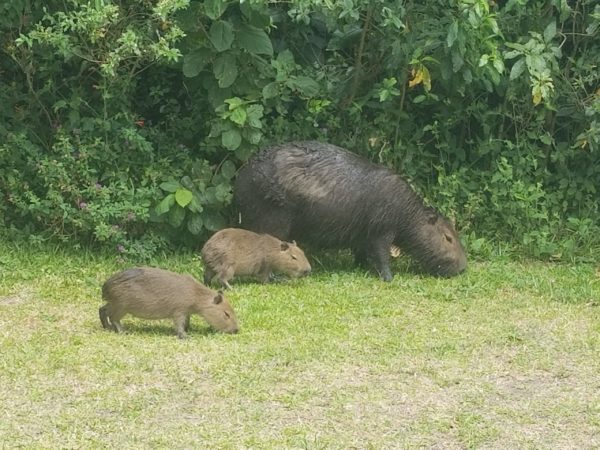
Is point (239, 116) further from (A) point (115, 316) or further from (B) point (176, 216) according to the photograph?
(A) point (115, 316)

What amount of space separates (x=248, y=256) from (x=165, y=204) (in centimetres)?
100

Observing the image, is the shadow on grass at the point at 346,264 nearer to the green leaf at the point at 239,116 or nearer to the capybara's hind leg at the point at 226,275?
the capybara's hind leg at the point at 226,275

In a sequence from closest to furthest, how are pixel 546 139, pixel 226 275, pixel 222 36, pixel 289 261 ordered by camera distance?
pixel 226 275, pixel 289 261, pixel 222 36, pixel 546 139

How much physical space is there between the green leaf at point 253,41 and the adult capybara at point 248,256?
59.6 inches

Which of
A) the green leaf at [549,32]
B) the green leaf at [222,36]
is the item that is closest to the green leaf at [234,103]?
the green leaf at [222,36]

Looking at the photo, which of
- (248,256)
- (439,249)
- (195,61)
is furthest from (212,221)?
(439,249)

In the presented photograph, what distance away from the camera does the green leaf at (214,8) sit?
27.0 feet

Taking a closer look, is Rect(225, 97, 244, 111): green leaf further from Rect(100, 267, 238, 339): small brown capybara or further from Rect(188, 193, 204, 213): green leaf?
Rect(100, 267, 238, 339): small brown capybara

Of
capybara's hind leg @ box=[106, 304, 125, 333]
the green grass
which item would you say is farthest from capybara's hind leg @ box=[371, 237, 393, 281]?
capybara's hind leg @ box=[106, 304, 125, 333]

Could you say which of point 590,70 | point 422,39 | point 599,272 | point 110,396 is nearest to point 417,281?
point 599,272

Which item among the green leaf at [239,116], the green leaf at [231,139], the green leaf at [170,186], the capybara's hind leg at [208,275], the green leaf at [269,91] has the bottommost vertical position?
the capybara's hind leg at [208,275]

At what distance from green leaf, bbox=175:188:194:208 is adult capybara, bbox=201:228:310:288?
65 centimetres

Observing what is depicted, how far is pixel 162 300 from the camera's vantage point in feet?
22.0

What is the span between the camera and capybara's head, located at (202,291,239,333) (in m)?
6.82
